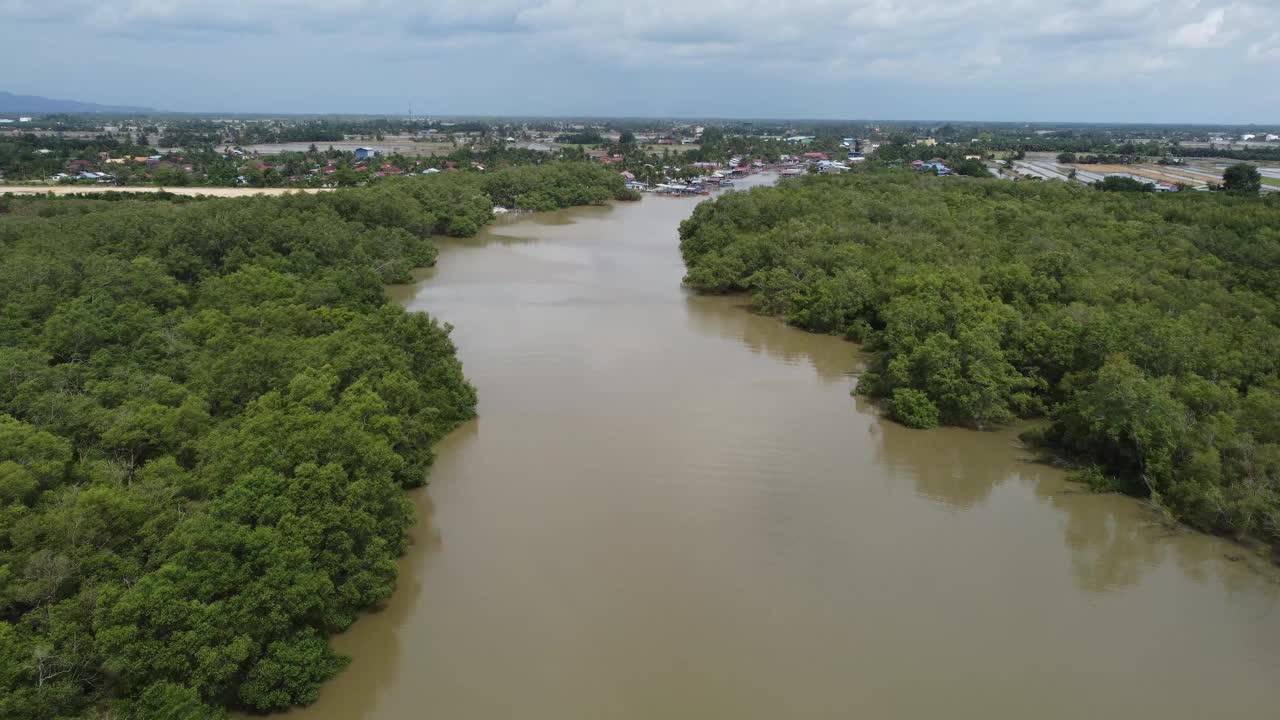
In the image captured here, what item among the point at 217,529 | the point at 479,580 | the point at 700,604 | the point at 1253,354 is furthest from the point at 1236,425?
the point at 217,529

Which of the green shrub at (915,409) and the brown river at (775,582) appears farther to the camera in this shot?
the green shrub at (915,409)

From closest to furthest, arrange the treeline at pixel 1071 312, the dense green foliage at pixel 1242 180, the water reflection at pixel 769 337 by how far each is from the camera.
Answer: the treeline at pixel 1071 312 < the water reflection at pixel 769 337 < the dense green foliage at pixel 1242 180

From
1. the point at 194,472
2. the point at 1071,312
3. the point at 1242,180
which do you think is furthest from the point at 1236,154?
the point at 194,472

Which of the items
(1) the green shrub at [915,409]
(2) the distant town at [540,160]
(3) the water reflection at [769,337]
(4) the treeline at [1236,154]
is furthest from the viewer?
(4) the treeline at [1236,154]

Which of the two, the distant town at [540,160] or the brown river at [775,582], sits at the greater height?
the distant town at [540,160]

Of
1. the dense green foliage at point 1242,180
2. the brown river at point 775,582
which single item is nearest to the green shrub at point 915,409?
the brown river at point 775,582

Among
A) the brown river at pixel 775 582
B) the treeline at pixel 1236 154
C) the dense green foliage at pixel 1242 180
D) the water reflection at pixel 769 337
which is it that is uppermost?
the treeline at pixel 1236 154

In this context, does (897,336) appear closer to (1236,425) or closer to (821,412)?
(821,412)

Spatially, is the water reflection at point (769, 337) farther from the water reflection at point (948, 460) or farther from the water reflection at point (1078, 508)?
the water reflection at point (1078, 508)
